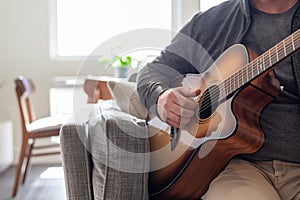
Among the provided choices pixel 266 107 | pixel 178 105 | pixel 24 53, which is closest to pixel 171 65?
pixel 178 105

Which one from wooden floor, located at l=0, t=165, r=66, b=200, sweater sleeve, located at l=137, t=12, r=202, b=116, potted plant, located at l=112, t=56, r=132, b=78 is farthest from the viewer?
potted plant, located at l=112, t=56, r=132, b=78

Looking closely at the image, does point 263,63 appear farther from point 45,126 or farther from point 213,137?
point 45,126

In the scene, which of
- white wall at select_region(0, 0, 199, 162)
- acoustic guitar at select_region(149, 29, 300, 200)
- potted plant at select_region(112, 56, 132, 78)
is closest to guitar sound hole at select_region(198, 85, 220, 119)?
acoustic guitar at select_region(149, 29, 300, 200)

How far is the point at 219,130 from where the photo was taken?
999 mm

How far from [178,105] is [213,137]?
0.47ft

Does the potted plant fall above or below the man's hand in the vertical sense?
below

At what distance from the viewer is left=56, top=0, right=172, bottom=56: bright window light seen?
3428mm

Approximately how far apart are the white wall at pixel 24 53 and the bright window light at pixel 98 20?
0.19m

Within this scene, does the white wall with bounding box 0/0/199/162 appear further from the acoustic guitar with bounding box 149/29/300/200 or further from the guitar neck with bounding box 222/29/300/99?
the guitar neck with bounding box 222/29/300/99

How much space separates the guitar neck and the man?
0.44 ft

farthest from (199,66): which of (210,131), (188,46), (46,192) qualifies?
(46,192)

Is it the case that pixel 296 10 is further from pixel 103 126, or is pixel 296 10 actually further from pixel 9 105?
pixel 9 105

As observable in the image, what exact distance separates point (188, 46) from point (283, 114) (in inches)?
15.2

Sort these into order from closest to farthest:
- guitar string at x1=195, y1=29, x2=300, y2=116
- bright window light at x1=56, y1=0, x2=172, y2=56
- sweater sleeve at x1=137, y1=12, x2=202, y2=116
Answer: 1. guitar string at x1=195, y1=29, x2=300, y2=116
2. sweater sleeve at x1=137, y1=12, x2=202, y2=116
3. bright window light at x1=56, y1=0, x2=172, y2=56
